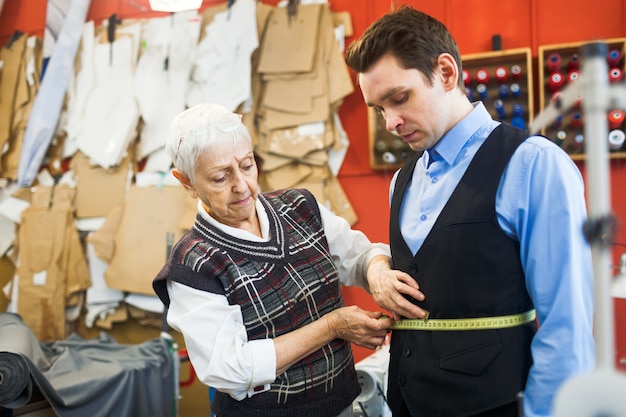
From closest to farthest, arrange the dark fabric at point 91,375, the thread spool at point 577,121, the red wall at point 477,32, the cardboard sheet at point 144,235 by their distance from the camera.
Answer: the dark fabric at point 91,375 → the thread spool at point 577,121 → the red wall at point 477,32 → the cardboard sheet at point 144,235

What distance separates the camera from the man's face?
131 cm

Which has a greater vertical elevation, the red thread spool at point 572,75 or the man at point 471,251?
the red thread spool at point 572,75

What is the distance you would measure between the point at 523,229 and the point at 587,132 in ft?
2.23

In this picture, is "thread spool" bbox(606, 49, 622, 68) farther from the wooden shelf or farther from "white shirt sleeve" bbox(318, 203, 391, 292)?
"white shirt sleeve" bbox(318, 203, 391, 292)

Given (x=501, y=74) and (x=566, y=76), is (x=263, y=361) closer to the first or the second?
(x=501, y=74)

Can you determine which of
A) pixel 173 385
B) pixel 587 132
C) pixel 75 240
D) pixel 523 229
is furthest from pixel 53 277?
pixel 587 132

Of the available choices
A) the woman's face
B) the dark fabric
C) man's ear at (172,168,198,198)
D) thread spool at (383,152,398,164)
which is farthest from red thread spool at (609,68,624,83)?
the dark fabric

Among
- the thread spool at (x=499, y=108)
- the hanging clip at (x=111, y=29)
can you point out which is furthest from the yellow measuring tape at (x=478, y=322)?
the hanging clip at (x=111, y=29)

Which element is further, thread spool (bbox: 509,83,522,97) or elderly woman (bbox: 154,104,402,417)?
thread spool (bbox: 509,83,522,97)

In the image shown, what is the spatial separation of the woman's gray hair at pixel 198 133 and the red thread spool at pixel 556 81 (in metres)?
2.09

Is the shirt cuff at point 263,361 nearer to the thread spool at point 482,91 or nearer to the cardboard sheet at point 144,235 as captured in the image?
the thread spool at point 482,91

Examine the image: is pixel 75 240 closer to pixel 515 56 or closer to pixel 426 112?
pixel 515 56

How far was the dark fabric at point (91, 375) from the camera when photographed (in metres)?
2.78

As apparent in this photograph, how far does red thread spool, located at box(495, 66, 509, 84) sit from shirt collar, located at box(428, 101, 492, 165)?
1910 millimetres
